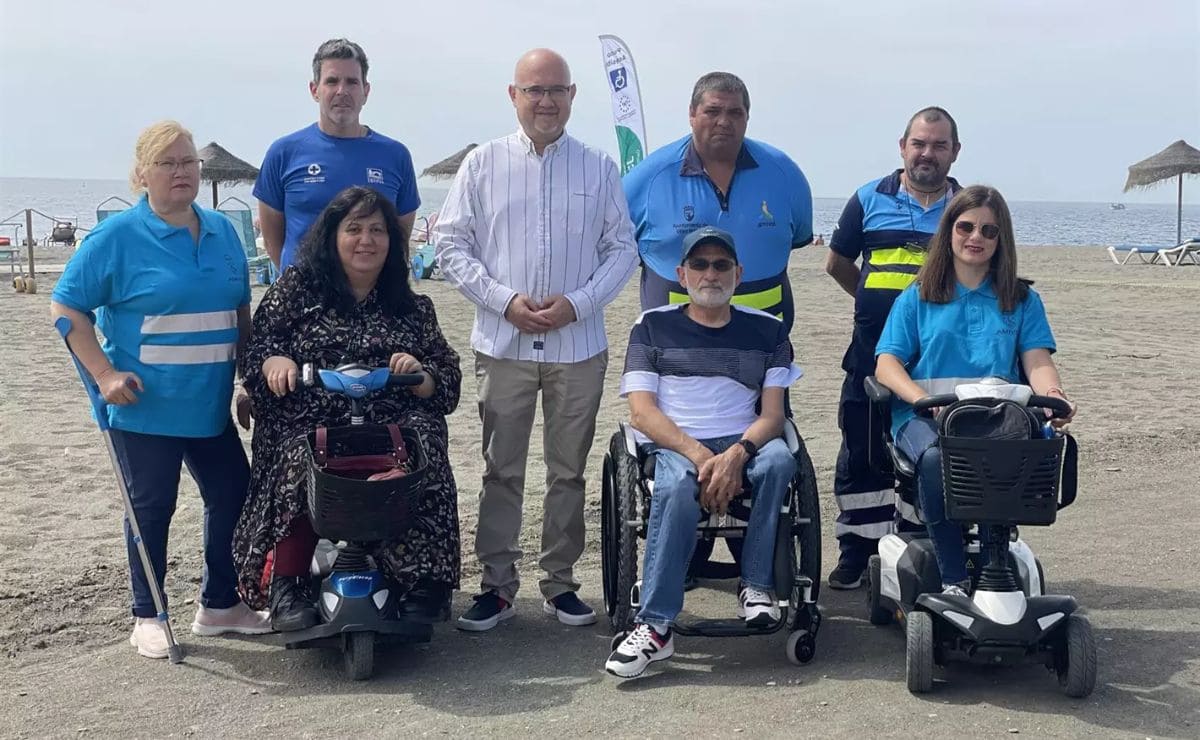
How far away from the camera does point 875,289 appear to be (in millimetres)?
5328

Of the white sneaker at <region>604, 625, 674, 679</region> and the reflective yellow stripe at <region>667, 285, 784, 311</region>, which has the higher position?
the reflective yellow stripe at <region>667, 285, 784, 311</region>

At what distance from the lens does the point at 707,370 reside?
4664mm

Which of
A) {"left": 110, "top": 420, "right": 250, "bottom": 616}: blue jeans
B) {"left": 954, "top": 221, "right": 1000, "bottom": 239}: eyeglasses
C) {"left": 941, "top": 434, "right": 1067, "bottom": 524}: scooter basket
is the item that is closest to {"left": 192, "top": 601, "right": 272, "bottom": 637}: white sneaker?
{"left": 110, "top": 420, "right": 250, "bottom": 616}: blue jeans

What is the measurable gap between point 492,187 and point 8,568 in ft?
8.88

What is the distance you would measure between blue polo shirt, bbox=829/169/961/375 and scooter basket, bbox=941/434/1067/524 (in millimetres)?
1334

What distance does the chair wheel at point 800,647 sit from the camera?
14.4 feet

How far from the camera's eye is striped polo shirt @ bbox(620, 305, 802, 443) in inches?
183

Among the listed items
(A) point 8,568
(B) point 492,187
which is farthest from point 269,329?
(A) point 8,568

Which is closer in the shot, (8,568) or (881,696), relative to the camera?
(881,696)

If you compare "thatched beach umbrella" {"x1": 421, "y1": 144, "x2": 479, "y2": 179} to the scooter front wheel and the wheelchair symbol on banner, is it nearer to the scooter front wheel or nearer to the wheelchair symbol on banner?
the wheelchair symbol on banner

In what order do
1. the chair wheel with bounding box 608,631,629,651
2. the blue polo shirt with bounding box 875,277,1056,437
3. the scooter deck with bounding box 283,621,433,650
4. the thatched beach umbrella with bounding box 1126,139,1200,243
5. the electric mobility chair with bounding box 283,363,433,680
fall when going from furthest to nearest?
the thatched beach umbrella with bounding box 1126,139,1200,243, the blue polo shirt with bounding box 875,277,1056,437, the chair wheel with bounding box 608,631,629,651, the scooter deck with bounding box 283,621,433,650, the electric mobility chair with bounding box 283,363,433,680

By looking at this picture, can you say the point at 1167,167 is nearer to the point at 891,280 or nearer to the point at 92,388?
the point at 891,280

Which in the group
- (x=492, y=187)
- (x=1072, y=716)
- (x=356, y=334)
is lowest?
(x=1072, y=716)

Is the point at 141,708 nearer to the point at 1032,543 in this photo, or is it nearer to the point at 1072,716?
the point at 1072,716
